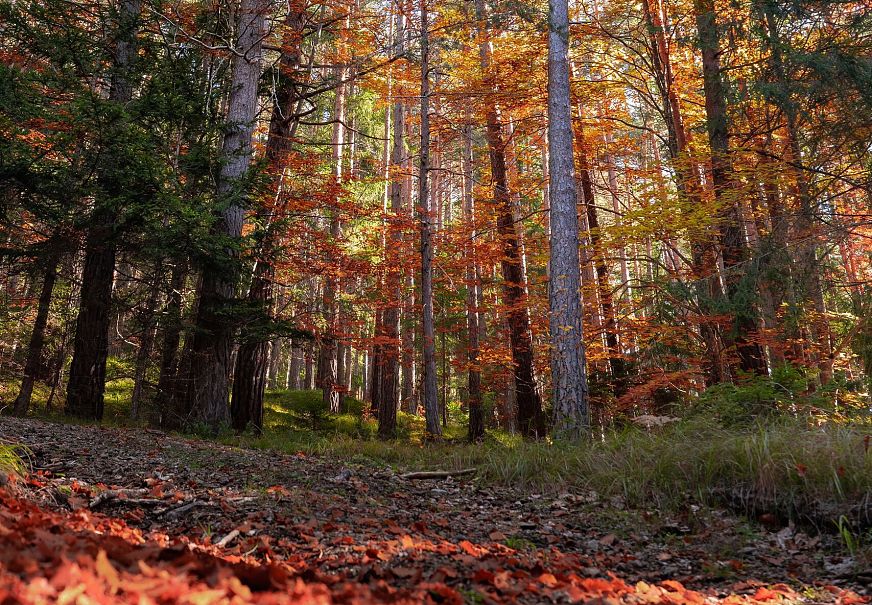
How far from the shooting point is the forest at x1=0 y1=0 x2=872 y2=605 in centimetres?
287

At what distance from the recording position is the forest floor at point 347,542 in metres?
1.49

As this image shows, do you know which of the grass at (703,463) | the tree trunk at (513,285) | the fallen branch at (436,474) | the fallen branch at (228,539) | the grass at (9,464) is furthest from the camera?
the tree trunk at (513,285)

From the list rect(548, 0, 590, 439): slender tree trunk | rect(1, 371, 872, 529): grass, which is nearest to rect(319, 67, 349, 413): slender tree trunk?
rect(548, 0, 590, 439): slender tree trunk

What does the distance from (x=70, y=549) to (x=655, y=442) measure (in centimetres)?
514

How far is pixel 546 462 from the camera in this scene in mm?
5797

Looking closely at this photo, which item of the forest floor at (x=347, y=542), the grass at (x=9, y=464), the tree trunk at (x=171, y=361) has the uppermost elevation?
the tree trunk at (x=171, y=361)

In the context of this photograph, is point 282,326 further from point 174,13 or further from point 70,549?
point 70,549

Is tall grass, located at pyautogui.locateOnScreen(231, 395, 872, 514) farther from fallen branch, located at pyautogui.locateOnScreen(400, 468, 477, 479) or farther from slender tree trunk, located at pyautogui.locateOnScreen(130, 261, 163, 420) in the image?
A: slender tree trunk, located at pyautogui.locateOnScreen(130, 261, 163, 420)

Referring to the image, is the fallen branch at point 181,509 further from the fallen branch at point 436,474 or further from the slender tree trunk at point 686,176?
the slender tree trunk at point 686,176

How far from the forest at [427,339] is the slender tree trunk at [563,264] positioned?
0.16ft

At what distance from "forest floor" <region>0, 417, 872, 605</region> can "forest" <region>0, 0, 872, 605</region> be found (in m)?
0.02

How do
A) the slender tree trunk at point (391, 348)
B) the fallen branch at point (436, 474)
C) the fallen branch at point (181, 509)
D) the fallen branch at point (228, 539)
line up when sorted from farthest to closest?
the slender tree trunk at point (391, 348) < the fallen branch at point (436, 474) < the fallen branch at point (181, 509) < the fallen branch at point (228, 539)

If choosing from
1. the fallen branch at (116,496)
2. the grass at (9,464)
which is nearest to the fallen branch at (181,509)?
the fallen branch at (116,496)

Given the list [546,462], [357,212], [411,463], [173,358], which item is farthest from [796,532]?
[173,358]
